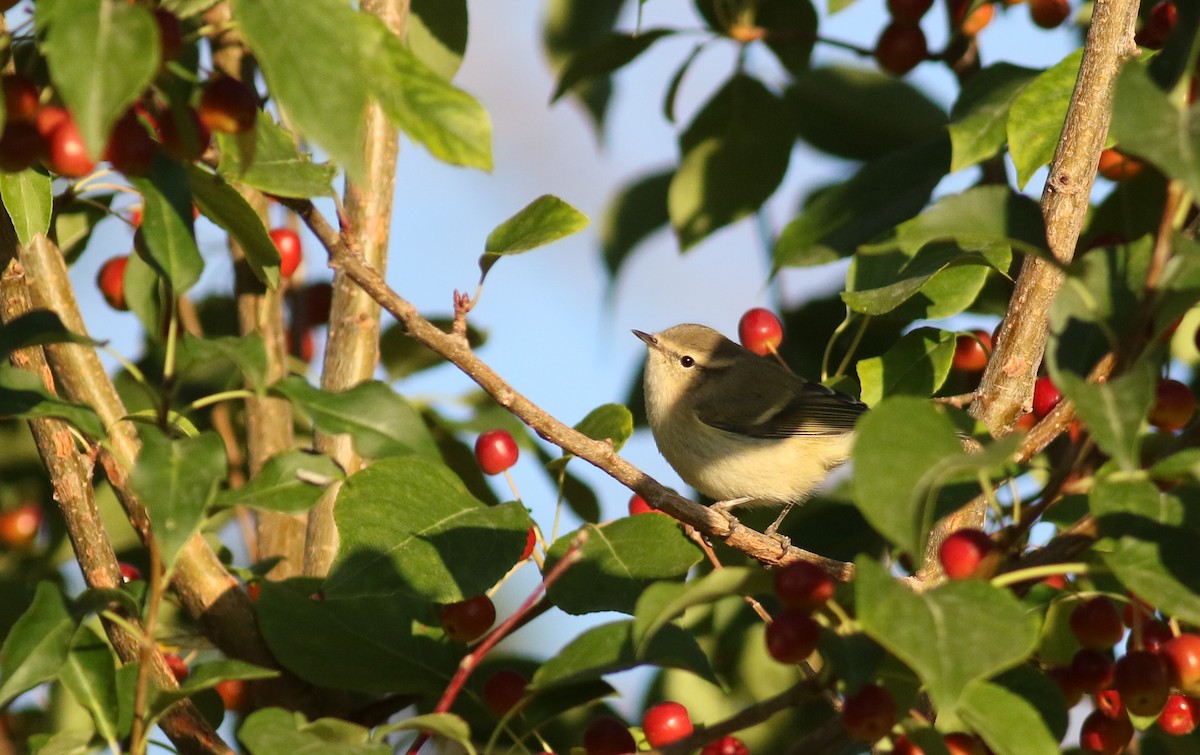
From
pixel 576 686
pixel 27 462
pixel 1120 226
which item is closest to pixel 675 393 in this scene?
pixel 1120 226

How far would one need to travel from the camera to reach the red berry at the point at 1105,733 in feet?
7.16

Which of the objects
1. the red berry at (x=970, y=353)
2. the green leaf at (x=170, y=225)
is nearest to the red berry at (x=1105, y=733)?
the red berry at (x=970, y=353)

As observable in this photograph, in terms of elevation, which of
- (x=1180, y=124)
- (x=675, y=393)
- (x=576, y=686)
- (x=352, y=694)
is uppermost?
(x=1180, y=124)

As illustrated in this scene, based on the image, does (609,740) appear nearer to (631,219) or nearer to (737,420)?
(631,219)

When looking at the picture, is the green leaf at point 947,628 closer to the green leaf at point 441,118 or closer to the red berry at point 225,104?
the green leaf at point 441,118

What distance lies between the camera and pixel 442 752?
2520 mm

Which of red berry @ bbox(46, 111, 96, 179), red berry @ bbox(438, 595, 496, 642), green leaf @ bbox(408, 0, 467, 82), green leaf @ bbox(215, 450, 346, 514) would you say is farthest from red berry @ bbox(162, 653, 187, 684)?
green leaf @ bbox(408, 0, 467, 82)

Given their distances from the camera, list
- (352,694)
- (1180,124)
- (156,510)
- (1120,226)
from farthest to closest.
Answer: (1120,226) → (352,694) → (156,510) → (1180,124)

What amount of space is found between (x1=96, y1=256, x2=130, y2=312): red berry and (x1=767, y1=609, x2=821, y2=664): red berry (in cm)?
236

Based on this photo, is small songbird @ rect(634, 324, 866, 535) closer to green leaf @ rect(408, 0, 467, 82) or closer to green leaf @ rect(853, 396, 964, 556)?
green leaf @ rect(408, 0, 467, 82)

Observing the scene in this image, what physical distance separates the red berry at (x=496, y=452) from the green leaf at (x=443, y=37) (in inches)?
38.4

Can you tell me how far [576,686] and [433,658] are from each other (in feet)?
0.88

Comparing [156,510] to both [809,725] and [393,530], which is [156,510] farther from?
[809,725]

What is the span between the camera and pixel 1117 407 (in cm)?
139
